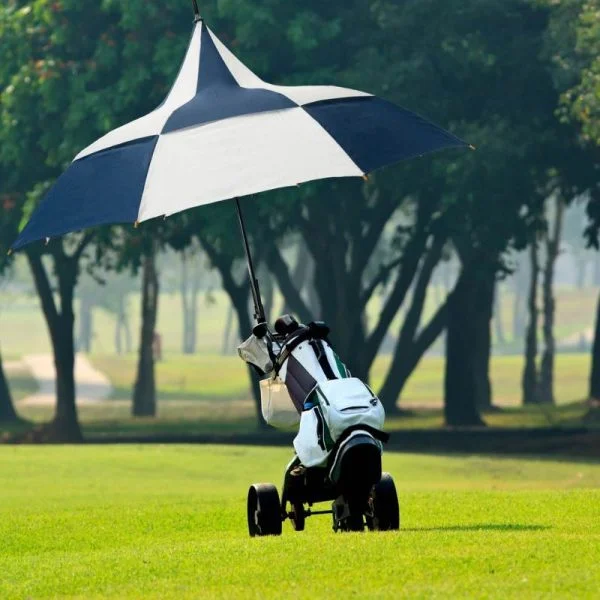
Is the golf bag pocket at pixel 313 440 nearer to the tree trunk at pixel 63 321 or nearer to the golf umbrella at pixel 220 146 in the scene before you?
the golf umbrella at pixel 220 146

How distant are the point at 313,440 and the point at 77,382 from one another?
67753 millimetres

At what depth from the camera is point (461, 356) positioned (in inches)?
1587

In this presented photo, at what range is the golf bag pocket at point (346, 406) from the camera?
469 inches

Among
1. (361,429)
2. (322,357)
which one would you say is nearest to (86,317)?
(322,357)

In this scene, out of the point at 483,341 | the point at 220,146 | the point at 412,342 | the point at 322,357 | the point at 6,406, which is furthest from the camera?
the point at 6,406

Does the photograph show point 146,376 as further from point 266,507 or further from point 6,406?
point 266,507

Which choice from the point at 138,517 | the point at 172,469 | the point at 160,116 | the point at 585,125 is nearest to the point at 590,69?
the point at 585,125

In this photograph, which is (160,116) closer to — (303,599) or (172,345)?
(303,599)

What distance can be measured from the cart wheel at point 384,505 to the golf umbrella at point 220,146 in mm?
1929

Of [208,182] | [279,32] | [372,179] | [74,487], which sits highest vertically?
[279,32]

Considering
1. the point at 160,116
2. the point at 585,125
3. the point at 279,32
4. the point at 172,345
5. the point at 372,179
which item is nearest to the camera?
the point at 160,116

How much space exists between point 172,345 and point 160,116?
409 ft

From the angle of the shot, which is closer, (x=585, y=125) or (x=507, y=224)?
(x=585, y=125)

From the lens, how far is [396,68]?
34062mm
